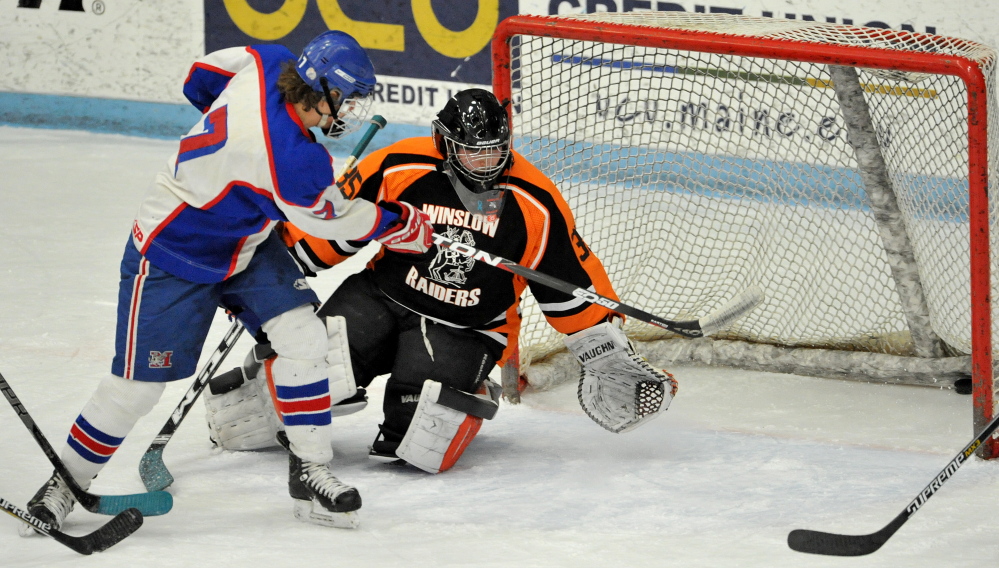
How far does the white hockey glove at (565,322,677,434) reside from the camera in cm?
283

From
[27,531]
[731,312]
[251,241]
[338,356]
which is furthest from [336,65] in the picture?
[731,312]

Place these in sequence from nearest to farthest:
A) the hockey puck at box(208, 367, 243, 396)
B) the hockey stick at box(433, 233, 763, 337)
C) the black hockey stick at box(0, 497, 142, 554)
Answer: the black hockey stick at box(0, 497, 142, 554)
the hockey stick at box(433, 233, 763, 337)
the hockey puck at box(208, 367, 243, 396)

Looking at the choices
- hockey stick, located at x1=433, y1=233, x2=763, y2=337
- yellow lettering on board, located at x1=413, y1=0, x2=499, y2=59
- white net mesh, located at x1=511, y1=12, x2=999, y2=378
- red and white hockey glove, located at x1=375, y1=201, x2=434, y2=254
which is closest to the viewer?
red and white hockey glove, located at x1=375, y1=201, x2=434, y2=254

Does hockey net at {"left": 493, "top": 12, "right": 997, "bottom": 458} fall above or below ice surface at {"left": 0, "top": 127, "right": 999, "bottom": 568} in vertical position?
above

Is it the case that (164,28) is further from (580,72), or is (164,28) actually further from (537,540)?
(537,540)

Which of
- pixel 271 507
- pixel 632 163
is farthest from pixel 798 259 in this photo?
pixel 271 507

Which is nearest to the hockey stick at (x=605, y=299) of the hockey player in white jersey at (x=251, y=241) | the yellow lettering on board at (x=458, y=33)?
the hockey player in white jersey at (x=251, y=241)

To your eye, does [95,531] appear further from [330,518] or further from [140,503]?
[330,518]

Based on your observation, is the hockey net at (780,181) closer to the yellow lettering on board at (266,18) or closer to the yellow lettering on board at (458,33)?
the yellow lettering on board at (458,33)

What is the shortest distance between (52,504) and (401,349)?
0.86m

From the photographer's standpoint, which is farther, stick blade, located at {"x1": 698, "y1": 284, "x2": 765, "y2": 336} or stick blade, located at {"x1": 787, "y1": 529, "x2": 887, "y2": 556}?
stick blade, located at {"x1": 698, "y1": 284, "x2": 765, "y2": 336}

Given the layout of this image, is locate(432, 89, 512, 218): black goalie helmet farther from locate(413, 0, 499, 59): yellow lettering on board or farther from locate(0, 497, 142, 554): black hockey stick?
locate(413, 0, 499, 59): yellow lettering on board

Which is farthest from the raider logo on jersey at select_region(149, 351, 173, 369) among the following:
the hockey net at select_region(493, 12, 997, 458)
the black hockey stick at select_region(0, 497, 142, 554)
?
the hockey net at select_region(493, 12, 997, 458)

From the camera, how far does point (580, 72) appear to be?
356 centimetres
